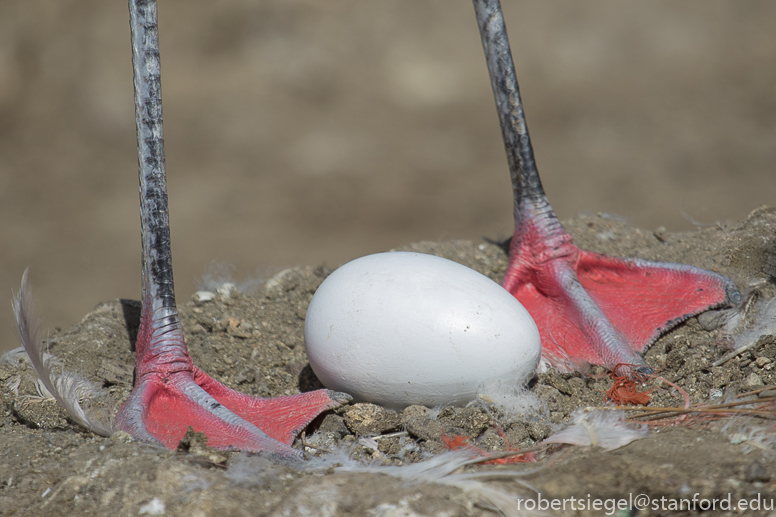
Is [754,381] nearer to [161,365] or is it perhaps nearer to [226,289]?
[161,365]

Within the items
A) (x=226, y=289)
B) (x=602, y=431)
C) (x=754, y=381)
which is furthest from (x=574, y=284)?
(x=226, y=289)

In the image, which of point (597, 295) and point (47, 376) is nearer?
point (47, 376)

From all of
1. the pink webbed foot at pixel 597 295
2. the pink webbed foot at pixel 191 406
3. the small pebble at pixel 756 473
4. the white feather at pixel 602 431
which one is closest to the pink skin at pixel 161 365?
the pink webbed foot at pixel 191 406

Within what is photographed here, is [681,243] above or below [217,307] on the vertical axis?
above

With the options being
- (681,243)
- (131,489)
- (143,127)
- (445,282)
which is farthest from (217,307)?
(681,243)

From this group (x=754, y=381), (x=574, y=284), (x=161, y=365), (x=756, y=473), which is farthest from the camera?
(x=574, y=284)

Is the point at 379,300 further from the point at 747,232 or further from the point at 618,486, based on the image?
the point at 747,232

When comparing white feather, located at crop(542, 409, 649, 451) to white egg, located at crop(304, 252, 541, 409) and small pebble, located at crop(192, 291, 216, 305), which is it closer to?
white egg, located at crop(304, 252, 541, 409)
